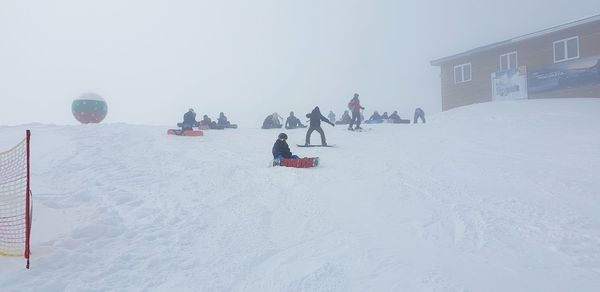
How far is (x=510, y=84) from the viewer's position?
2502cm

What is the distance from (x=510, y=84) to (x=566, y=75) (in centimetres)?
309

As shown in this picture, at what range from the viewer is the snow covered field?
4168 mm

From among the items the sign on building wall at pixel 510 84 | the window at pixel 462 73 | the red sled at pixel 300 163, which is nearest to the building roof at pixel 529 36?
the window at pixel 462 73

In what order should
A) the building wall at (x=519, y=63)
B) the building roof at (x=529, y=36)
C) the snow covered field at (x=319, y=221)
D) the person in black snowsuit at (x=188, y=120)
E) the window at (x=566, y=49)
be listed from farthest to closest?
the window at (x=566, y=49)
the building wall at (x=519, y=63)
the building roof at (x=529, y=36)
the person in black snowsuit at (x=188, y=120)
the snow covered field at (x=319, y=221)

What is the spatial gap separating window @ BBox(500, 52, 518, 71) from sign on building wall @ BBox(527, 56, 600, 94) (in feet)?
4.49

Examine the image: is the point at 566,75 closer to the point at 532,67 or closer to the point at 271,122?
the point at 532,67

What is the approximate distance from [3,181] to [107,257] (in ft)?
9.10

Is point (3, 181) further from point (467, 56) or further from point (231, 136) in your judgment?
point (467, 56)

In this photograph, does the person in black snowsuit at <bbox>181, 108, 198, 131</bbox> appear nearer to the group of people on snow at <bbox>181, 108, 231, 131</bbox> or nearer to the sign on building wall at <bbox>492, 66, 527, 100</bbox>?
the group of people on snow at <bbox>181, 108, 231, 131</bbox>

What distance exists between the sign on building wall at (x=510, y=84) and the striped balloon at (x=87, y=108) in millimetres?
23825

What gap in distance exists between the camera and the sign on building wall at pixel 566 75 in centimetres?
2139

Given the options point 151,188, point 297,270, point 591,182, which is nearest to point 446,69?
point 591,182

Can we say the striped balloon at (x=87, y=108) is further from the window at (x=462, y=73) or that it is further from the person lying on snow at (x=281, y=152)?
the window at (x=462, y=73)

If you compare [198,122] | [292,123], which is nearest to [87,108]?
[198,122]
